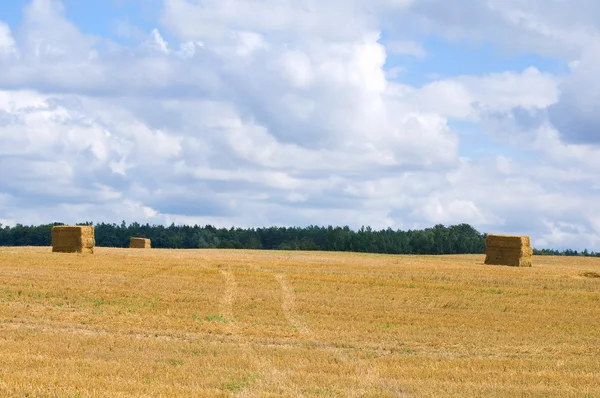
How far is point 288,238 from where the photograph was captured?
163 m

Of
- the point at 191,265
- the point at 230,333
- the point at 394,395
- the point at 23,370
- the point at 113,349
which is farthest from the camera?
the point at 191,265

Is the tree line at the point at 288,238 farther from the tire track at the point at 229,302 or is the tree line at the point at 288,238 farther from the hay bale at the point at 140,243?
the tire track at the point at 229,302

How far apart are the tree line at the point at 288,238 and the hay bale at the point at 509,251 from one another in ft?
223

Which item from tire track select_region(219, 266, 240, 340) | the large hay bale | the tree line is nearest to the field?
tire track select_region(219, 266, 240, 340)

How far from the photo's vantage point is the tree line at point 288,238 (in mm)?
129375

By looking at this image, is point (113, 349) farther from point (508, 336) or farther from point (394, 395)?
point (508, 336)

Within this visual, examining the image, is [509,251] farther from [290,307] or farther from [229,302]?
[229,302]

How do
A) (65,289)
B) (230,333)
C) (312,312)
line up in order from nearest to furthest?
(230,333) < (312,312) < (65,289)

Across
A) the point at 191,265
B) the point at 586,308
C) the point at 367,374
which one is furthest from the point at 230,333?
the point at 191,265

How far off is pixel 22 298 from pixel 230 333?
9534mm

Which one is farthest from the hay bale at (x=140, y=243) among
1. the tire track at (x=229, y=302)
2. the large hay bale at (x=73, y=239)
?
the tire track at (x=229, y=302)

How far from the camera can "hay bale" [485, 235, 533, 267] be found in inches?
2016

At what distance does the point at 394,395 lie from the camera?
1570 cm

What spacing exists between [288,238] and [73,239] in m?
113
